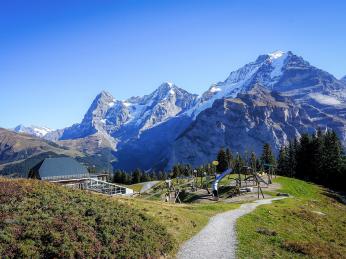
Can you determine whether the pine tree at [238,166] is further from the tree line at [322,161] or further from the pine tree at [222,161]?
the tree line at [322,161]

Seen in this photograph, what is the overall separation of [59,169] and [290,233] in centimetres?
8596

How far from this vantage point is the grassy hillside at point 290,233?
113 feet

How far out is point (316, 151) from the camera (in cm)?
14312

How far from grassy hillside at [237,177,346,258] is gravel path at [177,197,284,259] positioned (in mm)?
931

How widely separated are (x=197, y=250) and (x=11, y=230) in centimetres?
1474

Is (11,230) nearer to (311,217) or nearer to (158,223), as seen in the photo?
(158,223)

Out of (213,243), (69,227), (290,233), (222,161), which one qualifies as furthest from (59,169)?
(69,227)

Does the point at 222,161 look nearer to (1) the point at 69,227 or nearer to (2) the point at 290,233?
(2) the point at 290,233

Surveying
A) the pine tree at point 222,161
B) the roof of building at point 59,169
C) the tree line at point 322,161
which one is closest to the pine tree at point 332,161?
the tree line at point 322,161

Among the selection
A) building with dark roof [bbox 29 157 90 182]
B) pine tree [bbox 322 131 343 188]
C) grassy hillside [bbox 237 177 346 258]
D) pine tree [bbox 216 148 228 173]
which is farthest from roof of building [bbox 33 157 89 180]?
pine tree [bbox 322 131 343 188]

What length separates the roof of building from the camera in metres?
113

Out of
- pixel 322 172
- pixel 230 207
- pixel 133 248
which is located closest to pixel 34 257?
pixel 133 248

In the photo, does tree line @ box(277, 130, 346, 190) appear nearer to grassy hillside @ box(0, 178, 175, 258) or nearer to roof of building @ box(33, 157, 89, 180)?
roof of building @ box(33, 157, 89, 180)

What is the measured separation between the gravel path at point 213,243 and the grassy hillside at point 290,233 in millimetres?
931
